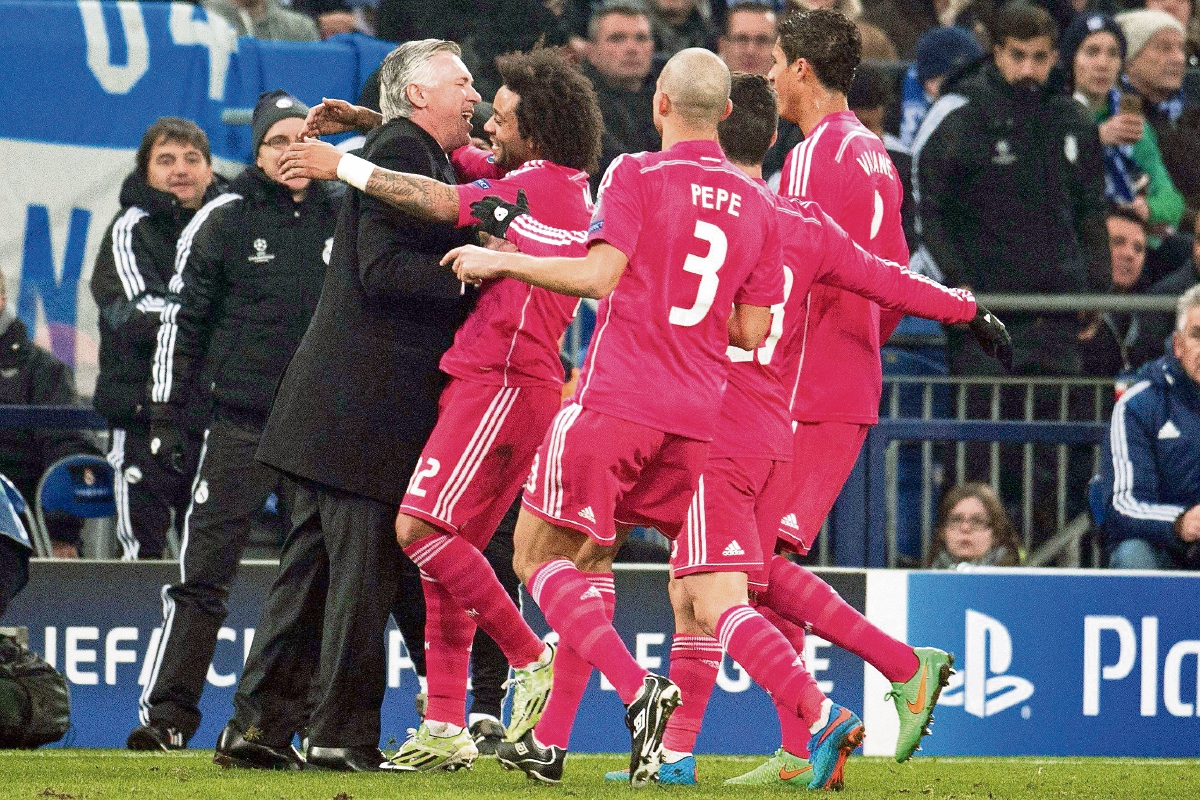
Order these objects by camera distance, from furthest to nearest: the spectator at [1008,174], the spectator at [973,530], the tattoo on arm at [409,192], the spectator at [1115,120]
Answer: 1. the spectator at [1115,120]
2. the spectator at [1008,174]
3. the spectator at [973,530]
4. the tattoo on arm at [409,192]

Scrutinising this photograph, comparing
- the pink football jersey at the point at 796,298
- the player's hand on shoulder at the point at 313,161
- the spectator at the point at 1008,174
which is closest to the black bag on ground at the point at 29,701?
the player's hand on shoulder at the point at 313,161

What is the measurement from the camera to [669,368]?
5.77 m

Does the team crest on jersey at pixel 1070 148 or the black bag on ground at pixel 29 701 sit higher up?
the team crest on jersey at pixel 1070 148

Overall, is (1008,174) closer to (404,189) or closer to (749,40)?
(749,40)

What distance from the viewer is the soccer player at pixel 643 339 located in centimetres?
569

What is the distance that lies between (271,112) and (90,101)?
203 cm

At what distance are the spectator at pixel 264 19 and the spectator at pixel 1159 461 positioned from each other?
4774 millimetres

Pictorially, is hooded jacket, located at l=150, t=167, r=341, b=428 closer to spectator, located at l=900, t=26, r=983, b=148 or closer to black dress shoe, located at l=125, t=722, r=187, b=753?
black dress shoe, located at l=125, t=722, r=187, b=753

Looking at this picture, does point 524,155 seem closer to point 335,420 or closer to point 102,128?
point 335,420

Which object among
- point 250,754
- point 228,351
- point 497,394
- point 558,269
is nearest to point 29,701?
point 250,754

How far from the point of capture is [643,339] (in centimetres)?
575

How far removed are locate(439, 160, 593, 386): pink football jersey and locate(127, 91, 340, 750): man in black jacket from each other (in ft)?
4.77

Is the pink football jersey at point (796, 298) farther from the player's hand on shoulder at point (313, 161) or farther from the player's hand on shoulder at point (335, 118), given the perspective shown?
the player's hand on shoulder at point (335, 118)

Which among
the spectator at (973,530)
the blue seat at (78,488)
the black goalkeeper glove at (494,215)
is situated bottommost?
the spectator at (973,530)
